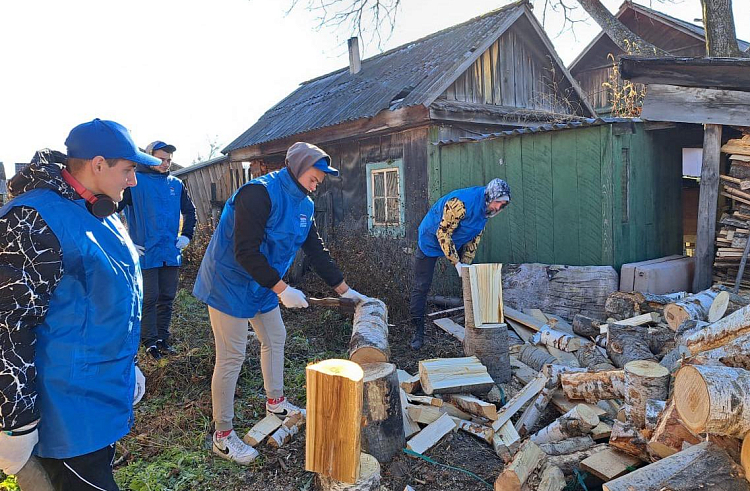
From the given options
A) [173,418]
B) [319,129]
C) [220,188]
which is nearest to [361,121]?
[319,129]

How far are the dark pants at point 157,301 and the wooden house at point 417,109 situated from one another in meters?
4.19

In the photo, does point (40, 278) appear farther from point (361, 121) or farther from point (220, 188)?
point (220, 188)

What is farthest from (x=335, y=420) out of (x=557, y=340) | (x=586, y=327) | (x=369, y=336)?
(x=586, y=327)

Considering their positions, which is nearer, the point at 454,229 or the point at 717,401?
the point at 717,401

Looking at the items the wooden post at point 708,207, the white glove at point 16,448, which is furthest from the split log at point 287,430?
the wooden post at point 708,207

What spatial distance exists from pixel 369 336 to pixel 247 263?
92 cm

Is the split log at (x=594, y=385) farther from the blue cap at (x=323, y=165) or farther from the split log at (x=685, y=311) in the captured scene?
the blue cap at (x=323, y=165)

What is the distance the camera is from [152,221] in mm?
4434

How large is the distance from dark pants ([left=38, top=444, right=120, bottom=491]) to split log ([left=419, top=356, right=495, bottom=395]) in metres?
2.22

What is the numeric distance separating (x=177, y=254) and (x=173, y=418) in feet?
5.28

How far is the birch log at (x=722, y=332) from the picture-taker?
254 cm

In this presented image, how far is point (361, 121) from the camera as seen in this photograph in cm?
859

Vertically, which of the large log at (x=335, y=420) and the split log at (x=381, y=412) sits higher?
the large log at (x=335, y=420)

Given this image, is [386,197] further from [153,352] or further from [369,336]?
[369,336]
